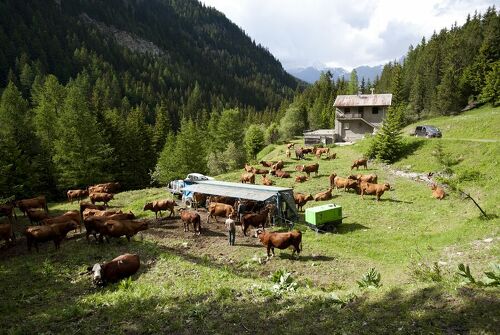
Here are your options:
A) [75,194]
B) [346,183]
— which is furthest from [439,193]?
[75,194]

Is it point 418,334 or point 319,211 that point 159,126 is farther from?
point 418,334

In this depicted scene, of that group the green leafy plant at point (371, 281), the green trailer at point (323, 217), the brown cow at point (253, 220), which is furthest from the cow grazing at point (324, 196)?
the green leafy plant at point (371, 281)

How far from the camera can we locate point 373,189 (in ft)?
97.1

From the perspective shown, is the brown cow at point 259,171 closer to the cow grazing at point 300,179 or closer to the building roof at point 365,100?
the cow grazing at point 300,179

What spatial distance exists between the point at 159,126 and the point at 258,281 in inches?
2680

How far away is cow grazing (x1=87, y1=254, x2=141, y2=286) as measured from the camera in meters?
14.8

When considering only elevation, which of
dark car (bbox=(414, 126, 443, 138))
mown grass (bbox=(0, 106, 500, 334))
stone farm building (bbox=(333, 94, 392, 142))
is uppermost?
stone farm building (bbox=(333, 94, 392, 142))

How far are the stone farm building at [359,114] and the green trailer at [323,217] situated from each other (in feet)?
147

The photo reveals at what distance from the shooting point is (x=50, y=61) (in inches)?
6186

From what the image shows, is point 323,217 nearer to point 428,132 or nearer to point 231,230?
point 231,230

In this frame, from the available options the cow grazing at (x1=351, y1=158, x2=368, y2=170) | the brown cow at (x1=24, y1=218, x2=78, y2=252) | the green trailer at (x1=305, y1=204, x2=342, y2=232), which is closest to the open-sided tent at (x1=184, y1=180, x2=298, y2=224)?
the green trailer at (x1=305, y1=204, x2=342, y2=232)

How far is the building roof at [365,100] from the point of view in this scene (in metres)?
64.3

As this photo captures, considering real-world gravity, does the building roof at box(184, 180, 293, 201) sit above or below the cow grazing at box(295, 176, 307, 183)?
above

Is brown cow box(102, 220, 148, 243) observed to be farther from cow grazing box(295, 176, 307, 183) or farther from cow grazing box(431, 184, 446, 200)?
cow grazing box(431, 184, 446, 200)
